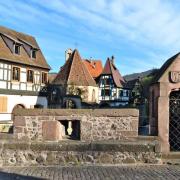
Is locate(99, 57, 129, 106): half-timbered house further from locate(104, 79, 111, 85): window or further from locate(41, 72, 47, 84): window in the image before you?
locate(41, 72, 47, 84): window

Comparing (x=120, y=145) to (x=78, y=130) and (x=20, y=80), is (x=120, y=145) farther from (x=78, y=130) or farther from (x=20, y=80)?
(x=20, y=80)

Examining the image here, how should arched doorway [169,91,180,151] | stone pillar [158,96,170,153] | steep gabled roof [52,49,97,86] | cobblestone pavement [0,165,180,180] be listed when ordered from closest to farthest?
cobblestone pavement [0,165,180,180], stone pillar [158,96,170,153], arched doorway [169,91,180,151], steep gabled roof [52,49,97,86]

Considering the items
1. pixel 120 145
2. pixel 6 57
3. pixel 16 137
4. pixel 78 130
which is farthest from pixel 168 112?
pixel 6 57

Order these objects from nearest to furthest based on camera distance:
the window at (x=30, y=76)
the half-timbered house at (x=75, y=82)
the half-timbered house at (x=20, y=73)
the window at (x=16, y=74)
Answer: the half-timbered house at (x=20, y=73) → the window at (x=16, y=74) → the window at (x=30, y=76) → the half-timbered house at (x=75, y=82)

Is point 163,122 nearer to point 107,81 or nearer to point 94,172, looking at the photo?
point 94,172

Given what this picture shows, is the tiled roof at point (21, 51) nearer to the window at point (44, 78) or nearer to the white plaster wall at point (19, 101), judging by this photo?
the window at point (44, 78)

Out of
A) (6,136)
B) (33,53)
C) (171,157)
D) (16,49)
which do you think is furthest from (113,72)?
(6,136)

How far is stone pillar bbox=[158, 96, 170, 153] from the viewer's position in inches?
411

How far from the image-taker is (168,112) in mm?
10562

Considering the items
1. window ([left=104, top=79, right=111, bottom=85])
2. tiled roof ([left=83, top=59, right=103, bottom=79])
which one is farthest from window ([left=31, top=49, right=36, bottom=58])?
tiled roof ([left=83, top=59, right=103, bottom=79])

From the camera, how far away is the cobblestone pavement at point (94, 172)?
845 centimetres

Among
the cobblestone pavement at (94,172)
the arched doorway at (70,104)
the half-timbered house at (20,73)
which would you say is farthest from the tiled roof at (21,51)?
the cobblestone pavement at (94,172)

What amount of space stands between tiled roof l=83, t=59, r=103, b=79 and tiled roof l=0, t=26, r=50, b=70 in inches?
985

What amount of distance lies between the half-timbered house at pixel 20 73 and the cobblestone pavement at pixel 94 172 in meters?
23.2
